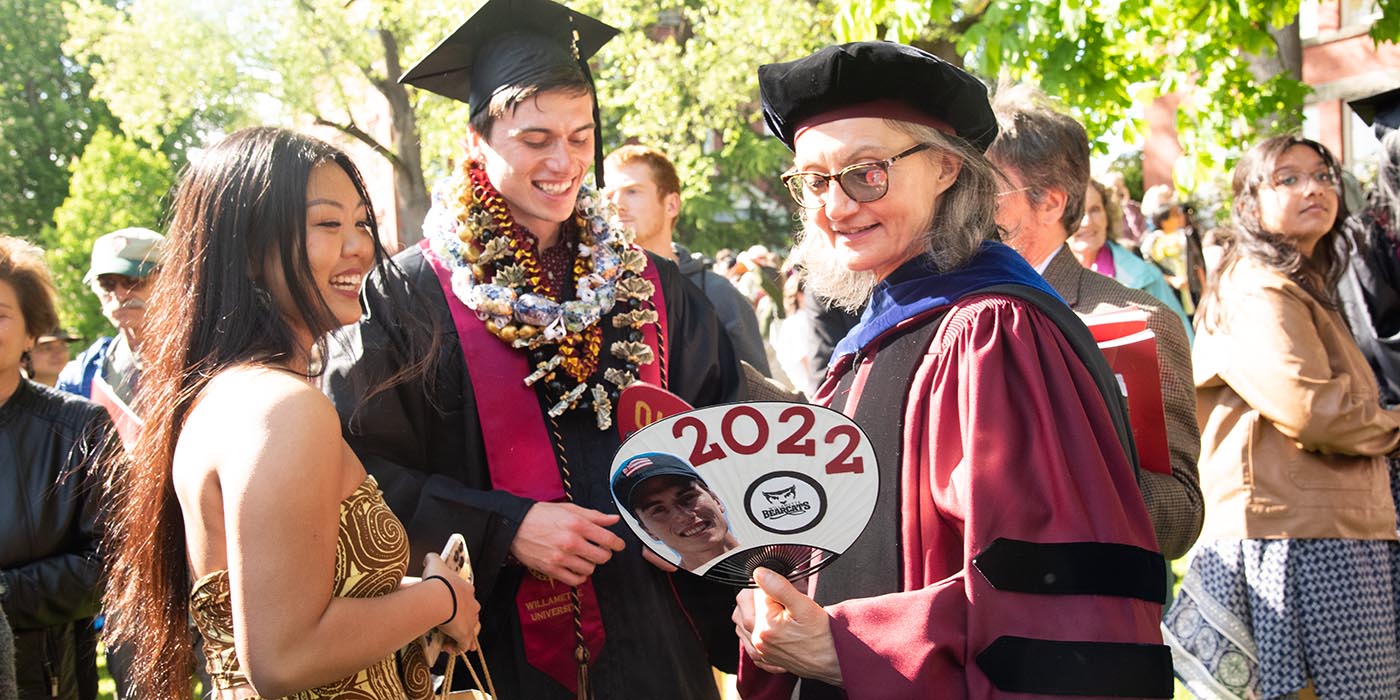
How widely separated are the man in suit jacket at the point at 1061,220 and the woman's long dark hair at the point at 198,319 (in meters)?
1.85

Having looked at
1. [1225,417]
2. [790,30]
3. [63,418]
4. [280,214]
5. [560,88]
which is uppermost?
[790,30]

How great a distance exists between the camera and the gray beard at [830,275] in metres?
2.43

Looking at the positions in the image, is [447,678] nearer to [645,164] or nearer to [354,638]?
[354,638]

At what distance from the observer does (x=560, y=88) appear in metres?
2.94

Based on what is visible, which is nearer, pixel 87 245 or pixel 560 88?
pixel 560 88

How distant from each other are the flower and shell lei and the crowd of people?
0.4 inches

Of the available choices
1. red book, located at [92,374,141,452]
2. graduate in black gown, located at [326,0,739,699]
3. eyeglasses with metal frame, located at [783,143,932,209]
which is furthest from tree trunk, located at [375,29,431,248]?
eyeglasses with metal frame, located at [783,143,932,209]

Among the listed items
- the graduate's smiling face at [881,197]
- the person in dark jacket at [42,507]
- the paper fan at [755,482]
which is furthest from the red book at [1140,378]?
the person in dark jacket at [42,507]

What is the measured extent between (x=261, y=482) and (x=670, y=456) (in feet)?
2.10

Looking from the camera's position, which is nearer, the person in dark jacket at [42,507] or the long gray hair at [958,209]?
the long gray hair at [958,209]

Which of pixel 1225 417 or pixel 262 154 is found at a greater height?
pixel 262 154

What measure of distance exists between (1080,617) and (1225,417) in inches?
105

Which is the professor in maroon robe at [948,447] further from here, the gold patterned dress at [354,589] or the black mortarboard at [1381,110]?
the black mortarboard at [1381,110]

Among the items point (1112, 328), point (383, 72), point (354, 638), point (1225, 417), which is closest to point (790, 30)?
point (383, 72)
